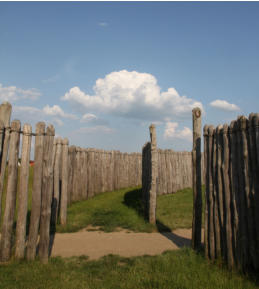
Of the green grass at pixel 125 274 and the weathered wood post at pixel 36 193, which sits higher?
the weathered wood post at pixel 36 193

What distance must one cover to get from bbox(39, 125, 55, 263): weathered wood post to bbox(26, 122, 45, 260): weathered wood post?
→ 0.08 meters

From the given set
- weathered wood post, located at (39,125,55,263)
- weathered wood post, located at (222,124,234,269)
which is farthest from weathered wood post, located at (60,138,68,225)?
weathered wood post, located at (222,124,234,269)

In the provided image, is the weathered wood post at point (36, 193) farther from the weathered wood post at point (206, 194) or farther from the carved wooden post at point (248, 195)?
the carved wooden post at point (248, 195)

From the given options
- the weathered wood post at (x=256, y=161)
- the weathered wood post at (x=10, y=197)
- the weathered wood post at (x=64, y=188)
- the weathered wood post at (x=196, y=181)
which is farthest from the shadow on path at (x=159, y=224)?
the weathered wood post at (x=10, y=197)

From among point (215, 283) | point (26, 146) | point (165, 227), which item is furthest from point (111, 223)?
point (215, 283)

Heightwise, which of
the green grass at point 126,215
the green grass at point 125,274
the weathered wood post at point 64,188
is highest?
the weathered wood post at point 64,188

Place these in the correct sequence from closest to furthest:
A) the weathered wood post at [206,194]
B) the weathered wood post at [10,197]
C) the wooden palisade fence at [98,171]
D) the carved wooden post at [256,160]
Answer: the carved wooden post at [256,160] < the weathered wood post at [10,197] < the weathered wood post at [206,194] < the wooden palisade fence at [98,171]

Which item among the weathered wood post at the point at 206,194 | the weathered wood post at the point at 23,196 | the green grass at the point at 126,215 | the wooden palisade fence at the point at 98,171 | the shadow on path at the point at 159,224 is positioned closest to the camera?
the weathered wood post at the point at 23,196

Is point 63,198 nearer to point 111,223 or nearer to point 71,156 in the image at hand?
point 111,223

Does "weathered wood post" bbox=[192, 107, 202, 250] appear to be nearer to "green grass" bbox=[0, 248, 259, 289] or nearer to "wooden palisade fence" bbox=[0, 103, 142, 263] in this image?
"green grass" bbox=[0, 248, 259, 289]

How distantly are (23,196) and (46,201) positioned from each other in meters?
0.39

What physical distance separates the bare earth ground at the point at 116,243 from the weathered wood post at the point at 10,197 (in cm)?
95

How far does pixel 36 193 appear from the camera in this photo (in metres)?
4.40

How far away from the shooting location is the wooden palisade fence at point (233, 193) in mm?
3611
